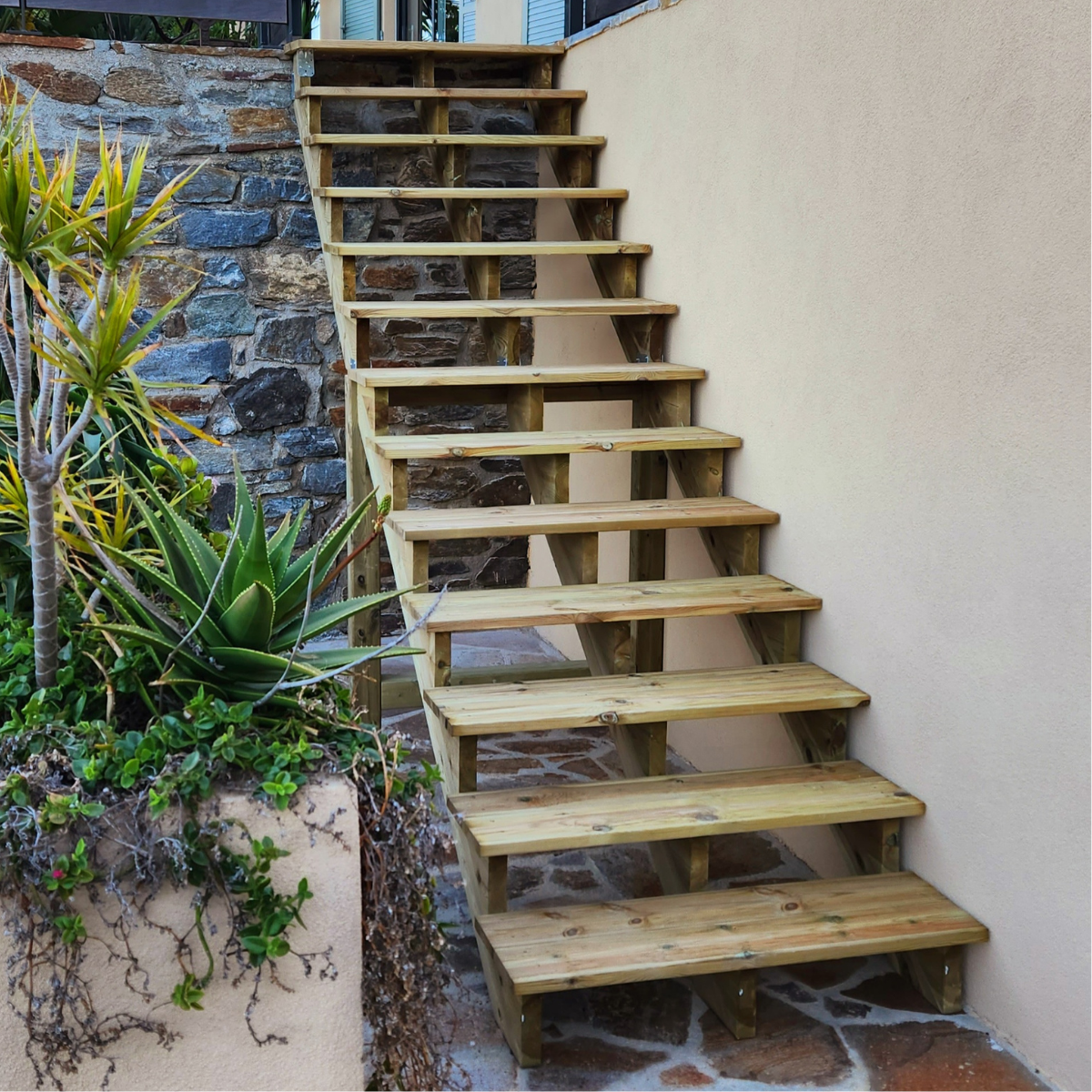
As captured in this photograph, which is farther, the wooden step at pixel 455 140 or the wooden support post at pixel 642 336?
the wooden step at pixel 455 140

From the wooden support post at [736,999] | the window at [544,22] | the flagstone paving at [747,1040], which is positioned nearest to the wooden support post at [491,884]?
the flagstone paving at [747,1040]

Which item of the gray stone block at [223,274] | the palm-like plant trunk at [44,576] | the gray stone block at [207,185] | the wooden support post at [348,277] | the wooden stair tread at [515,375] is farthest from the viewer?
the gray stone block at [223,274]

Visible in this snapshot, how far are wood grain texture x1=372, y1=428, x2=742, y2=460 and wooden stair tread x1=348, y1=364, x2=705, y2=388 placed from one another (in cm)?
15

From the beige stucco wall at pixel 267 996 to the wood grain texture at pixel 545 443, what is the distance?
142cm

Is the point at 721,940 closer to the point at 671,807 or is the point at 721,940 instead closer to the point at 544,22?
the point at 671,807

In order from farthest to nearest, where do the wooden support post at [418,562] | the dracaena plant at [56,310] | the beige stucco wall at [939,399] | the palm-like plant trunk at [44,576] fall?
the wooden support post at [418,562] → the beige stucco wall at [939,399] → the palm-like plant trunk at [44,576] → the dracaena plant at [56,310]

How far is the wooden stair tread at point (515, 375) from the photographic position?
9.98 feet

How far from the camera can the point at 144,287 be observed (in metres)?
4.29

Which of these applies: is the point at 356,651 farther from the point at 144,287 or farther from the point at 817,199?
the point at 144,287

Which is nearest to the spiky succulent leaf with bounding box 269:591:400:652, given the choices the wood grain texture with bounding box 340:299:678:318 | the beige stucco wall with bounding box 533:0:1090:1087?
the beige stucco wall with bounding box 533:0:1090:1087

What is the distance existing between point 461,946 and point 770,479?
1276mm

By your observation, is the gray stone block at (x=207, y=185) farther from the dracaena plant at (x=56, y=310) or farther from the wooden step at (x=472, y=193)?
the dracaena plant at (x=56, y=310)

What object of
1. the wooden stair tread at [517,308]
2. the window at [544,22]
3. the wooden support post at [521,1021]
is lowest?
the wooden support post at [521,1021]

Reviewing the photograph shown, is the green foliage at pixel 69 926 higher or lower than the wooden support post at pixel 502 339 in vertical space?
lower
